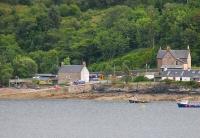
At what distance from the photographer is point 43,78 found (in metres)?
119

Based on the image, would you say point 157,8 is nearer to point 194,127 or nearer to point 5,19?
point 5,19

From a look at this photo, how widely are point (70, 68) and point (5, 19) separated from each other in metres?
33.8

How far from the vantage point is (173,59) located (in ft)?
381

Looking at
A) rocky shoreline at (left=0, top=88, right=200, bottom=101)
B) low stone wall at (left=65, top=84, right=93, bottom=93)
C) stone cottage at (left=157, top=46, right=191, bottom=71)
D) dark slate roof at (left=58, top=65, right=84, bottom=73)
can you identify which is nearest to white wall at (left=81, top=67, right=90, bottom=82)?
dark slate roof at (left=58, top=65, right=84, bottom=73)

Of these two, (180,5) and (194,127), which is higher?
(180,5)

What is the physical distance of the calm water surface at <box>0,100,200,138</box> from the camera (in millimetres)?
69438

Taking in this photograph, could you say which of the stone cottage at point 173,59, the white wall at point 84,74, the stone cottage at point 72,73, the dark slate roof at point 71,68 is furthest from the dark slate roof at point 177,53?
the dark slate roof at point 71,68

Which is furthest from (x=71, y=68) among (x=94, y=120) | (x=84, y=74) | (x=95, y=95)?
(x=94, y=120)

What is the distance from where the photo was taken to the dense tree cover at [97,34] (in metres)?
120

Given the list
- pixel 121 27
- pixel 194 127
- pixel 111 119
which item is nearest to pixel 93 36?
pixel 121 27

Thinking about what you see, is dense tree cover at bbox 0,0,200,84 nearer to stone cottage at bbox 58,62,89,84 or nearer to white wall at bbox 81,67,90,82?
white wall at bbox 81,67,90,82

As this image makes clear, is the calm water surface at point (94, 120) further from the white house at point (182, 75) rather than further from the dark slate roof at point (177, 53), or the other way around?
the dark slate roof at point (177, 53)

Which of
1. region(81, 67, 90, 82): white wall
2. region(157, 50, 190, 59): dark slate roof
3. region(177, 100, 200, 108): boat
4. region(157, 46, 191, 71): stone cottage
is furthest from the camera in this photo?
region(81, 67, 90, 82): white wall

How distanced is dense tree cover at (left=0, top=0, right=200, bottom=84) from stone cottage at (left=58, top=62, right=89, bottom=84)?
3.72 meters
